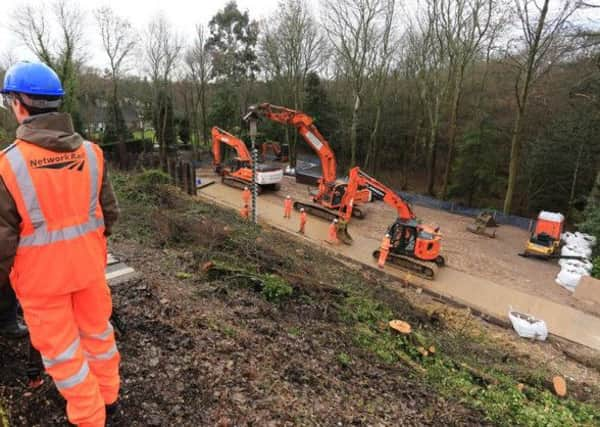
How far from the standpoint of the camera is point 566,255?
11.6m

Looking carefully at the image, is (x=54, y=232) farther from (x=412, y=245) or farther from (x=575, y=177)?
(x=575, y=177)

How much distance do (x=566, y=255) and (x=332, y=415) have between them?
11858 millimetres

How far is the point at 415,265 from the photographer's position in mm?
10453

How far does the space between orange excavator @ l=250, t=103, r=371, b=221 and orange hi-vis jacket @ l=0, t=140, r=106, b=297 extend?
473 inches

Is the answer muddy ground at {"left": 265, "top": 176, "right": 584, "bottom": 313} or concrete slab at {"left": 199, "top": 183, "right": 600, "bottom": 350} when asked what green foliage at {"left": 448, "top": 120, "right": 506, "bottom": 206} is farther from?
concrete slab at {"left": 199, "top": 183, "right": 600, "bottom": 350}

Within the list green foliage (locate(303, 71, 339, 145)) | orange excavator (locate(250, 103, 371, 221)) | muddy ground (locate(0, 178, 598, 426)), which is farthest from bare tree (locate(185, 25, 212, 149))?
muddy ground (locate(0, 178, 598, 426))

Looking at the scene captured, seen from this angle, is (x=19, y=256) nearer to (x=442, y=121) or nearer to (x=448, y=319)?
(x=448, y=319)

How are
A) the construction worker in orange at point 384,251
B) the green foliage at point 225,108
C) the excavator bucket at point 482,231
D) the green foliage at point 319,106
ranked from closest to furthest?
the construction worker in orange at point 384,251
the excavator bucket at point 482,231
the green foliage at point 319,106
the green foliage at point 225,108

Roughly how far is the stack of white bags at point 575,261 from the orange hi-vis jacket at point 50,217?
1178 cm

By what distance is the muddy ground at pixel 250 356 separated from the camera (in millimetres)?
2816

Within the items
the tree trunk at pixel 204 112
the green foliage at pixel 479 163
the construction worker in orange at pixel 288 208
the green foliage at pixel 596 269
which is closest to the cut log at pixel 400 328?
the green foliage at pixel 596 269

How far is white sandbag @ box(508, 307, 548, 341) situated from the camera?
7.38 m

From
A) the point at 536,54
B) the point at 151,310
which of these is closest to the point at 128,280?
the point at 151,310

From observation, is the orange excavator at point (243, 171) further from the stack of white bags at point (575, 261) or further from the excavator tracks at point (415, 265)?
the stack of white bags at point (575, 261)
